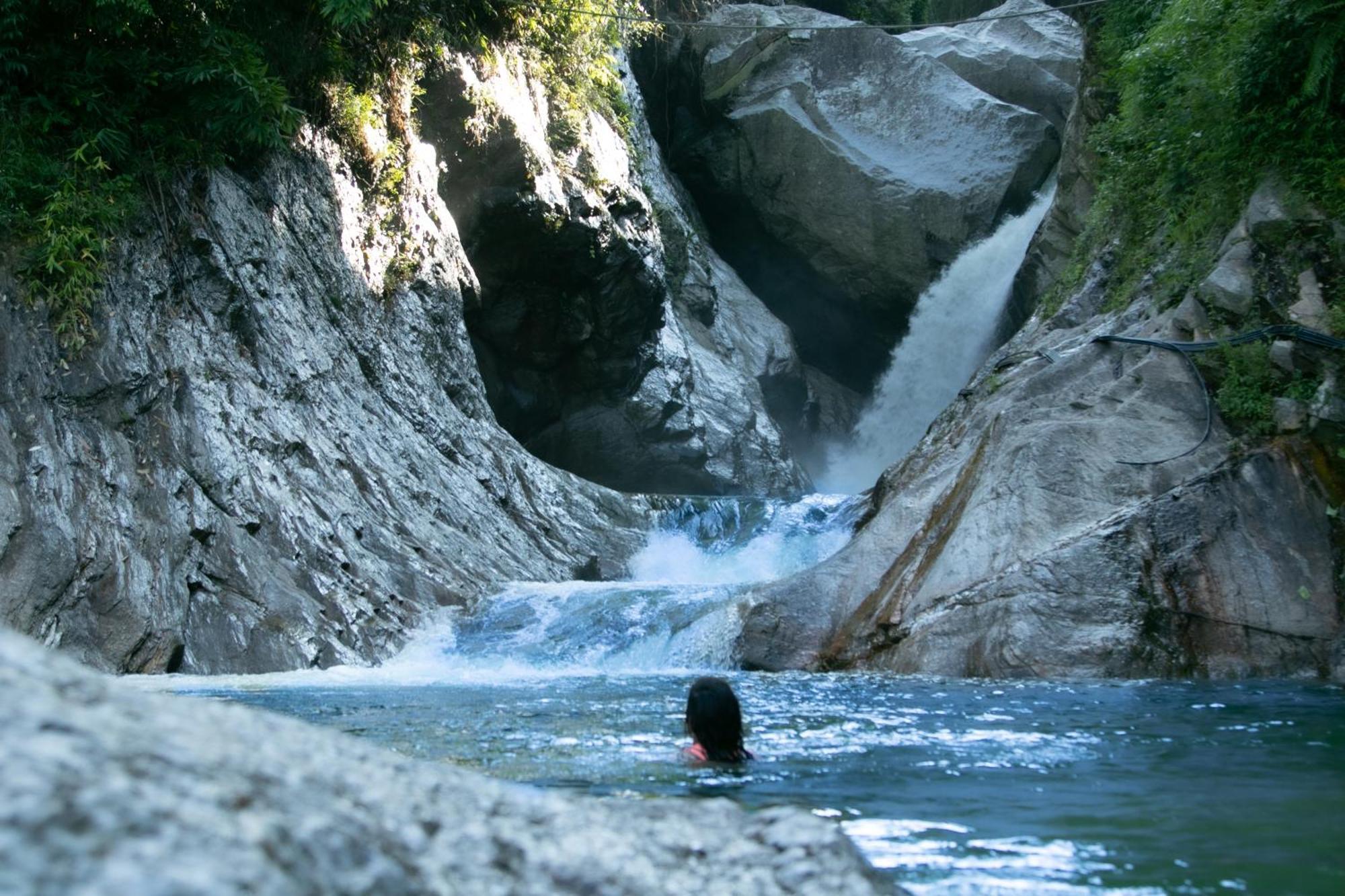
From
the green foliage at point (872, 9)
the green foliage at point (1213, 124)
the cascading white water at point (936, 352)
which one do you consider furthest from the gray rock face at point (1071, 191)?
the green foliage at point (872, 9)

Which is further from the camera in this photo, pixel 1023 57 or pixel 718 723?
pixel 1023 57

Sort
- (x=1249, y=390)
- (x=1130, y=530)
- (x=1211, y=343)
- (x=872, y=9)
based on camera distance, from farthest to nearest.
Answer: (x=872, y=9), (x=1211, y=343), (x=1249, y=390), (x=1130, y=530)

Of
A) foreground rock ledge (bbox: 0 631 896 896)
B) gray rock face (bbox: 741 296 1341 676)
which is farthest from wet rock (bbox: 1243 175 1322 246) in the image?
foreground rock ledge (bbox: 0 631 896 896)

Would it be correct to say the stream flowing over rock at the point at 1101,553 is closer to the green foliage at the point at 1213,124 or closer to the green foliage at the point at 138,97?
the green foliage at the point at 1213,124

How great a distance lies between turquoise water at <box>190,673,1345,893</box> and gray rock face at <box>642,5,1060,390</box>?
22159 mm

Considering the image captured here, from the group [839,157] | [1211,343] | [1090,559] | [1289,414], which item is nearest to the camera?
[1090,559]

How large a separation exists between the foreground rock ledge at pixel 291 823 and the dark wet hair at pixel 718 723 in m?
2.16

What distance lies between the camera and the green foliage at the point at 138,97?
9938 millimetres

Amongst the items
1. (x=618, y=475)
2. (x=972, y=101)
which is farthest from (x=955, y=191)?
(x=618, y=475)

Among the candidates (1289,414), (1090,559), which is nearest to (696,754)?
(1090,559)

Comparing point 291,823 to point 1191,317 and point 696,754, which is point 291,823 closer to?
Result: point 696,754

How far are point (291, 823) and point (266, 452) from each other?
1003 centimetres

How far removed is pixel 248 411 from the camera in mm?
11281

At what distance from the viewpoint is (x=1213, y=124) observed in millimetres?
11172
